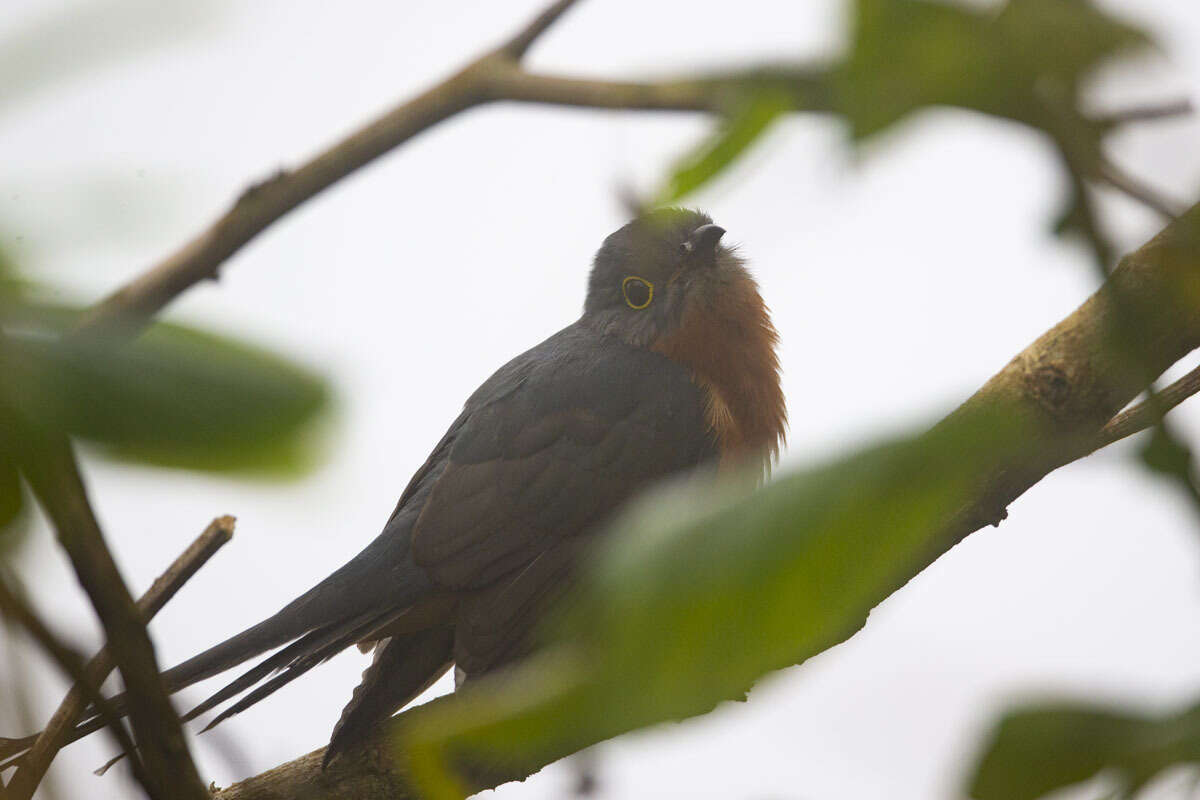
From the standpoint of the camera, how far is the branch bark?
648mm

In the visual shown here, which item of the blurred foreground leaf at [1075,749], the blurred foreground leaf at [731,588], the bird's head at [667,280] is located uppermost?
the bird's head at [667,280]

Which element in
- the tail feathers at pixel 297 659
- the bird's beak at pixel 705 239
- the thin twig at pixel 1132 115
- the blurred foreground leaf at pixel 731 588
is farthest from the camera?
the bird's beak at pixel 705 239

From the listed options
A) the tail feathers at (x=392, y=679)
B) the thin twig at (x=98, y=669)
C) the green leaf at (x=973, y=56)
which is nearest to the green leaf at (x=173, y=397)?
the green leaf at (x=973, y=56)

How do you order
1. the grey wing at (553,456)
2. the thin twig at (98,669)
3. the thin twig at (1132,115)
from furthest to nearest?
1. the grey wing at (553,456)
2. the thin twig at (98,669)
3. the thin twig at (1132,115)

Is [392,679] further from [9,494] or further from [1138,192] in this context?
[1138,192]

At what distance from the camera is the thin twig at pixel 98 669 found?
1.68 meters

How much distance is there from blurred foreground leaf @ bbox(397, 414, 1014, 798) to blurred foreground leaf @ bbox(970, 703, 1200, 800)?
0.13 meters

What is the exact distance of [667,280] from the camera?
501 cm

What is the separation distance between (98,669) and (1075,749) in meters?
1.68

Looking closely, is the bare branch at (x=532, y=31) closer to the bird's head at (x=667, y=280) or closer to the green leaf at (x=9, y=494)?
the green leaf at (x=9, y=494)

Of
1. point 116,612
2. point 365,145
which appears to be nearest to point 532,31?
point 365,145

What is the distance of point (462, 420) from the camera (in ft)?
15.6

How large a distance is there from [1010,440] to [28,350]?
62cm

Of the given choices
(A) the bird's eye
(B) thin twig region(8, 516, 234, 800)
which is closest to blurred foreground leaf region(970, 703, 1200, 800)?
(B) thin twig region(8, 516, 234, 800)
